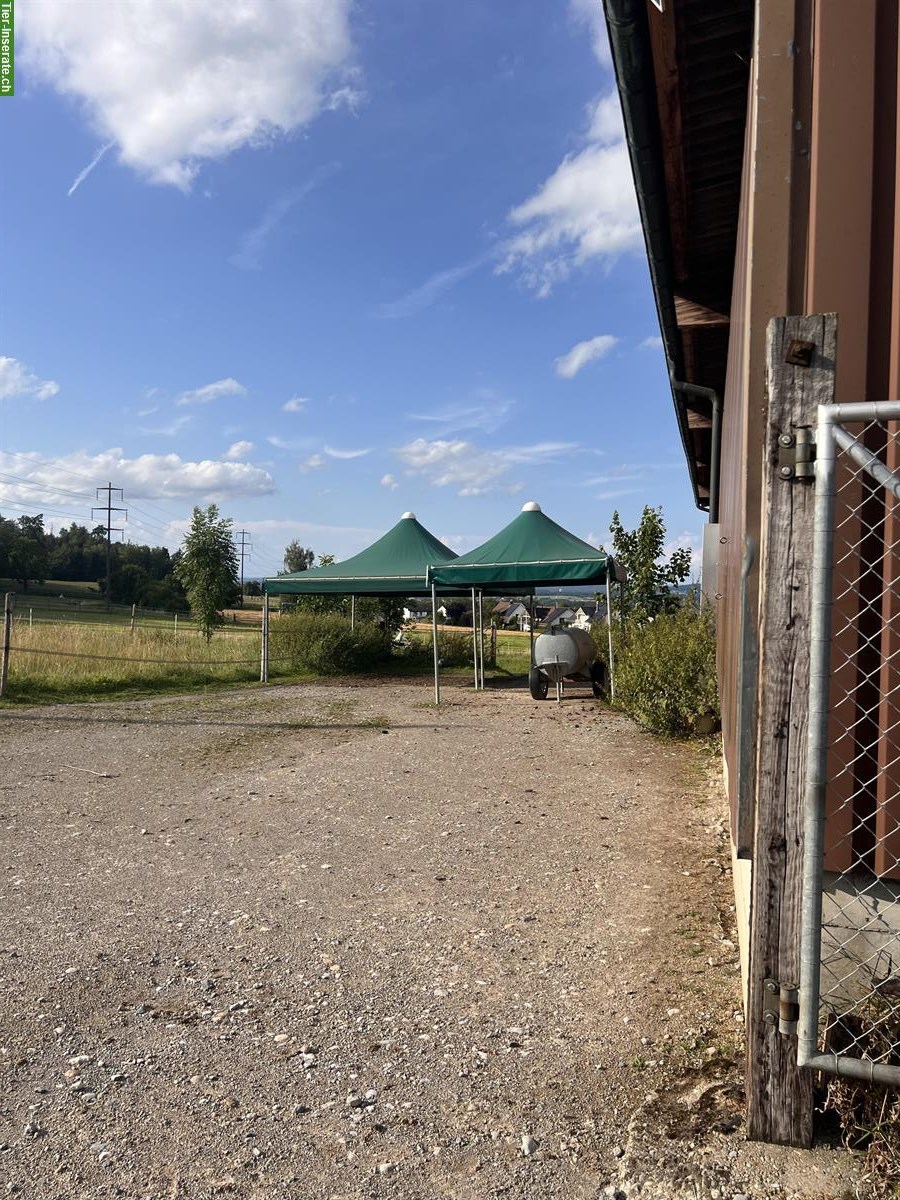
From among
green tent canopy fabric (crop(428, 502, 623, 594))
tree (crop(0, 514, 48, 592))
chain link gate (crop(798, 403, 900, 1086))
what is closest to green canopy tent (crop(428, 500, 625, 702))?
green tent canopy fabric (crop(428, 502, 623, 594))

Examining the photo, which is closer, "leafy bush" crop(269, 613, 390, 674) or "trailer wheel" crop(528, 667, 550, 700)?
"trailer wheel" crop(528, 667, 550, 700)

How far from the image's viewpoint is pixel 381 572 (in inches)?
677

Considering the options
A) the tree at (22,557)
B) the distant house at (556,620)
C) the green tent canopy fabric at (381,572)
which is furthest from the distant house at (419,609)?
the tree at (22,557)

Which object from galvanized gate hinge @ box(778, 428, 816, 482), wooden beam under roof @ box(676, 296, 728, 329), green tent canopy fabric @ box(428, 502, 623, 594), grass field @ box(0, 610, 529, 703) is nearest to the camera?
galvanized gate hinge @ box(778, 428, 816, 482)

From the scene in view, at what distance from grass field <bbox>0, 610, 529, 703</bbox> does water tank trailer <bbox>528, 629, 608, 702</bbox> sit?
5.30 meters

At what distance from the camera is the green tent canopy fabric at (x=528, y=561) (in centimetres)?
1357

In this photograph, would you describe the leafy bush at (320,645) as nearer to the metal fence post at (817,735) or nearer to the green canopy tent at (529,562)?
the green canopy tent at (529,562)


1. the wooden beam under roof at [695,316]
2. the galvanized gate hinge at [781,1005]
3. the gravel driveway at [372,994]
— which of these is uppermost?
the wooden beam under roof at [695,316]

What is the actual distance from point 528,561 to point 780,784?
38.6 feet

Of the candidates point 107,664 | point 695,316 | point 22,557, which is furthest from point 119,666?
point 22,557

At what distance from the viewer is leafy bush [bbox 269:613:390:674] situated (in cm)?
2017

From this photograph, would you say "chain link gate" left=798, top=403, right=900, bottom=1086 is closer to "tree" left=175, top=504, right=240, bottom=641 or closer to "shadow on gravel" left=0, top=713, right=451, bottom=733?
"shadow on gravel" left=0, top=713, right=451, bottom=733

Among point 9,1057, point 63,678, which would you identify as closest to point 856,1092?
point 9,1057

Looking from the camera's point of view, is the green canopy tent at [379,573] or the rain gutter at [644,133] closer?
the rain gutter at [644,133]
